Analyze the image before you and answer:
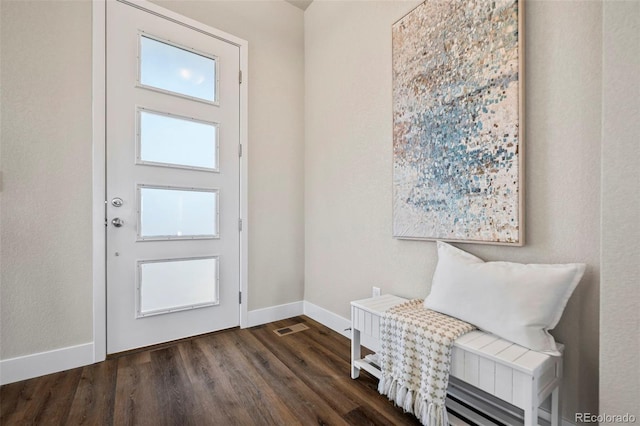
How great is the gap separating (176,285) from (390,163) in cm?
183

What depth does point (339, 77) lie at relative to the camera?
2.42 metres

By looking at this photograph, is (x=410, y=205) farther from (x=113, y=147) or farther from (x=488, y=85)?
(x=113, y=147)

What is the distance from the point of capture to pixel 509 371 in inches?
41.1

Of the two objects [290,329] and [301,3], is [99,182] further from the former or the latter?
[301,3]

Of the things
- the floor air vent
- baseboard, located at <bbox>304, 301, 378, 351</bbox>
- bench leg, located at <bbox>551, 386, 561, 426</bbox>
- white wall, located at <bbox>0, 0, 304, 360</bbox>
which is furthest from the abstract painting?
white wall, located at <bbox>0, 0, 304, 360</bbox>

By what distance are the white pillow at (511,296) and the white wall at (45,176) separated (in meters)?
2.22

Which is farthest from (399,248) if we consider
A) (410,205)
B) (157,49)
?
(157,49)

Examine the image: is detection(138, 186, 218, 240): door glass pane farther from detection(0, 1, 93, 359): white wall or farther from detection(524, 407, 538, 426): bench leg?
detection(524, 407, 538, 426): bench leg

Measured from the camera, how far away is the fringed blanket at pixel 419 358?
3.95ft

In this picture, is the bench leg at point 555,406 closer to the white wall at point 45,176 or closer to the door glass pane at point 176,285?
the door glass pane at point 176,285

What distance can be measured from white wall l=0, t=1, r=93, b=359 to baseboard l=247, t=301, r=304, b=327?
3.71 feet

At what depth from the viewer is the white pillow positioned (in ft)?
3.61

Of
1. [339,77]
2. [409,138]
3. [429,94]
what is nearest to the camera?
[429,94]

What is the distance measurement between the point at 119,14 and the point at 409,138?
2.15 metres
